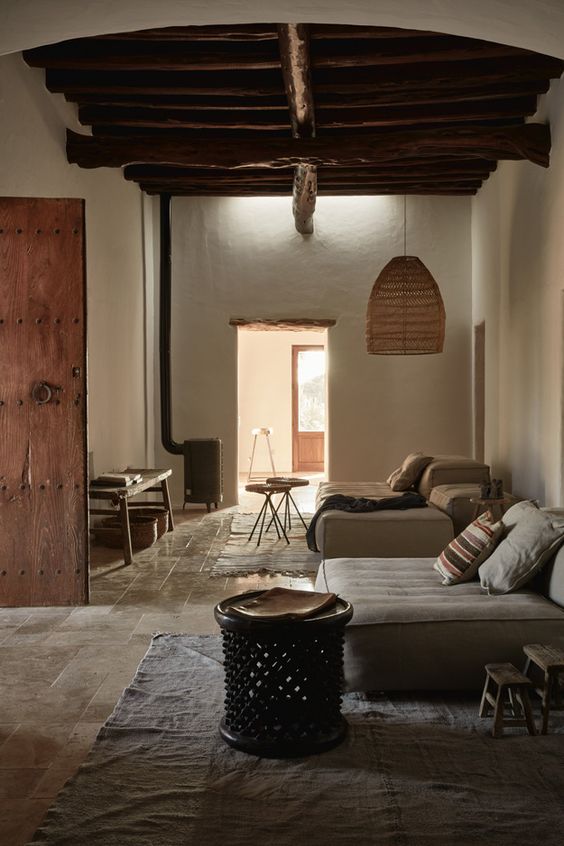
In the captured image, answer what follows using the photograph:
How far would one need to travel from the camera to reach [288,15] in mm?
3135

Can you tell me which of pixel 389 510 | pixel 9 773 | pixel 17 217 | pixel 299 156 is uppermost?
pixel 299 156

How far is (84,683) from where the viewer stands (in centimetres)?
395

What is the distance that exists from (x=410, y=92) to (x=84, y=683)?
528cm

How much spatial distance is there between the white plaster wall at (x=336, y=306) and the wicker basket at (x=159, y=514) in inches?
91.7

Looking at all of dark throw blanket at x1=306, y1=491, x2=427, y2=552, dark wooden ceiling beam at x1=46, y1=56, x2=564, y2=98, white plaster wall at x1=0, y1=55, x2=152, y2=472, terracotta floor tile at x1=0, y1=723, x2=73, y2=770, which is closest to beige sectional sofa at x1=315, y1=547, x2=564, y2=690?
terracotta floor tile at x1=0, y1=723, x2=73, y2=770

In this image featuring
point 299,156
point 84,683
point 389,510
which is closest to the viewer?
point 84,683

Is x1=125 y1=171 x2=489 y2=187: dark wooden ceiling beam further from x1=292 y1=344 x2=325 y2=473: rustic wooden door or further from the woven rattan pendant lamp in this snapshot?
x1=292 y1=344 x2=325 y2=473: rustic wooden door

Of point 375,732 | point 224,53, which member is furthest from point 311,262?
point 375,732

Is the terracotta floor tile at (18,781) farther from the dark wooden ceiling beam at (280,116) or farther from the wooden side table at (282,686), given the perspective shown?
the dark wooden ceiling beam at (280,116)

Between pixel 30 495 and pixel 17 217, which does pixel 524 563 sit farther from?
pixel 17 217

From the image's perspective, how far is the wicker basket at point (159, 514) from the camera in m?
8.20

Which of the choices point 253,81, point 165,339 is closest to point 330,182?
point 165,339

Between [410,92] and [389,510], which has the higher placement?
[410,92]

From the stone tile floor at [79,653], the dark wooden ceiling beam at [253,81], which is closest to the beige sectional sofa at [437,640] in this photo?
the stone tile floor at [79,653]
